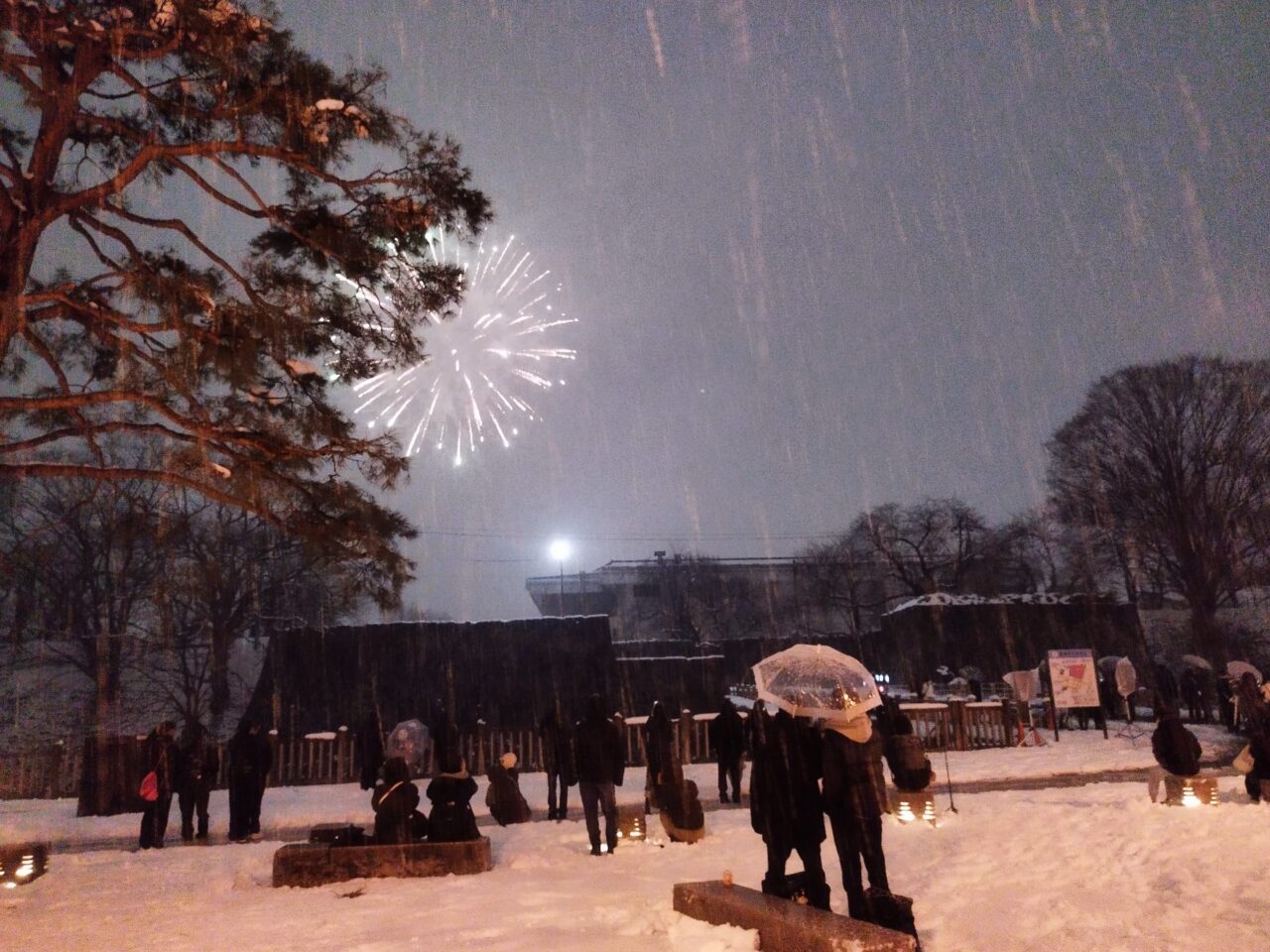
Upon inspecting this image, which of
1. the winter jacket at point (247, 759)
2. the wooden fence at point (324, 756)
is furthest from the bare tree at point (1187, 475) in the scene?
the winter jacket at point (247, 759)

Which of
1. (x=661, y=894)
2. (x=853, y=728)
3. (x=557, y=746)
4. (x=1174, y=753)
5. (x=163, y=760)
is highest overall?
(x=853, y=728)

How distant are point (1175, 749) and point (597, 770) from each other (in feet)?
24.7

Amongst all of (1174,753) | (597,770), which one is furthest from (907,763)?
(597,770)

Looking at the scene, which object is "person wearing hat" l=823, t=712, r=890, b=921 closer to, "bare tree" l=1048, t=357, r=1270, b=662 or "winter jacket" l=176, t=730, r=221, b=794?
"winter jacket" l=176, t=730, r=221, b=794

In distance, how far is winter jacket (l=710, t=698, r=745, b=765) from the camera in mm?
13578

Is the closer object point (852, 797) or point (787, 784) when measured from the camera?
point (852, 797)

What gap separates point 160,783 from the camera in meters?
12.2

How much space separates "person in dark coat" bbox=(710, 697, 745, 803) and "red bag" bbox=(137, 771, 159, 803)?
27.1 ft

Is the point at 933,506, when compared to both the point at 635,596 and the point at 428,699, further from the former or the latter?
the point at 428,699

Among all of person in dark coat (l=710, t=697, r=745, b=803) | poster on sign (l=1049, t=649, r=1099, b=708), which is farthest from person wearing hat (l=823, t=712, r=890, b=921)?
poster on sign (l=1049, t=649, r=1099, b=708)

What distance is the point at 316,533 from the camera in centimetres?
992

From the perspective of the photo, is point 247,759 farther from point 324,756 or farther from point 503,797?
point 324,756

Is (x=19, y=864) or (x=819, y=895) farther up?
(x=19, y=864)

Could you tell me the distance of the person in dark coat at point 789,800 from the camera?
6.35 meters
